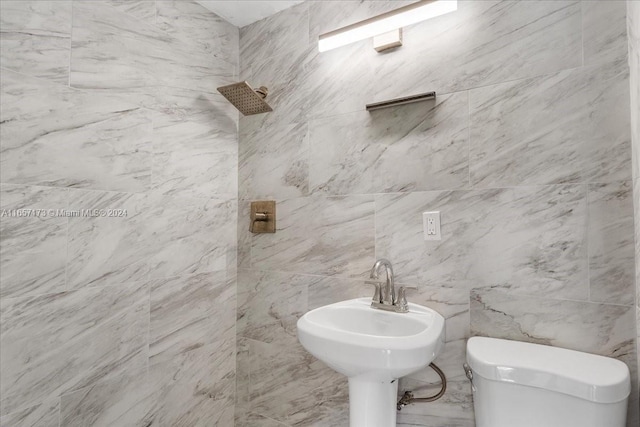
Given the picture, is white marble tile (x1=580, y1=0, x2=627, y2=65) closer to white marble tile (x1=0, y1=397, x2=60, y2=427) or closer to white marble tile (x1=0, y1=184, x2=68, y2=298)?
white marble tile (x1=0, y1=184, x2=68, y2=298)

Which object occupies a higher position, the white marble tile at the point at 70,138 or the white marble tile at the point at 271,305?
the white marble tile at the point at 70,138

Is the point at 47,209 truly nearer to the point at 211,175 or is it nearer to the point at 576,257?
the point at 211,175

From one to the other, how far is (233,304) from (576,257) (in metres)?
1.50

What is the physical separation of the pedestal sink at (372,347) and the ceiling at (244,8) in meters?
1.46

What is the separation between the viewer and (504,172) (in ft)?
3.81

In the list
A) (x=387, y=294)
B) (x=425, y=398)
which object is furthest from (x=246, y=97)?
(x=425, y=398)

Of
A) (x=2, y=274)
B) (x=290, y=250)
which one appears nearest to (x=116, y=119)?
(x=2, y=274)

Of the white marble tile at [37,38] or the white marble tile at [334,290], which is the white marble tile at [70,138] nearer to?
the white marble tile at [37,38]

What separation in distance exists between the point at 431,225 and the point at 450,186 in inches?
6.4

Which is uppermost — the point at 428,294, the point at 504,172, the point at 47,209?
the point at 504,172

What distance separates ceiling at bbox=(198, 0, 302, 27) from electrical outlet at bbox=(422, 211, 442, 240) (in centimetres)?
122

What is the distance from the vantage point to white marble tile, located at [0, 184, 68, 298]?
986 millimetres

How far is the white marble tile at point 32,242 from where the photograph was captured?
0.99 m

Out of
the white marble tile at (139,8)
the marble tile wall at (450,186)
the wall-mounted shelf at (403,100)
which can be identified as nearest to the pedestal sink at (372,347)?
the marble tile wall at (450,186)
